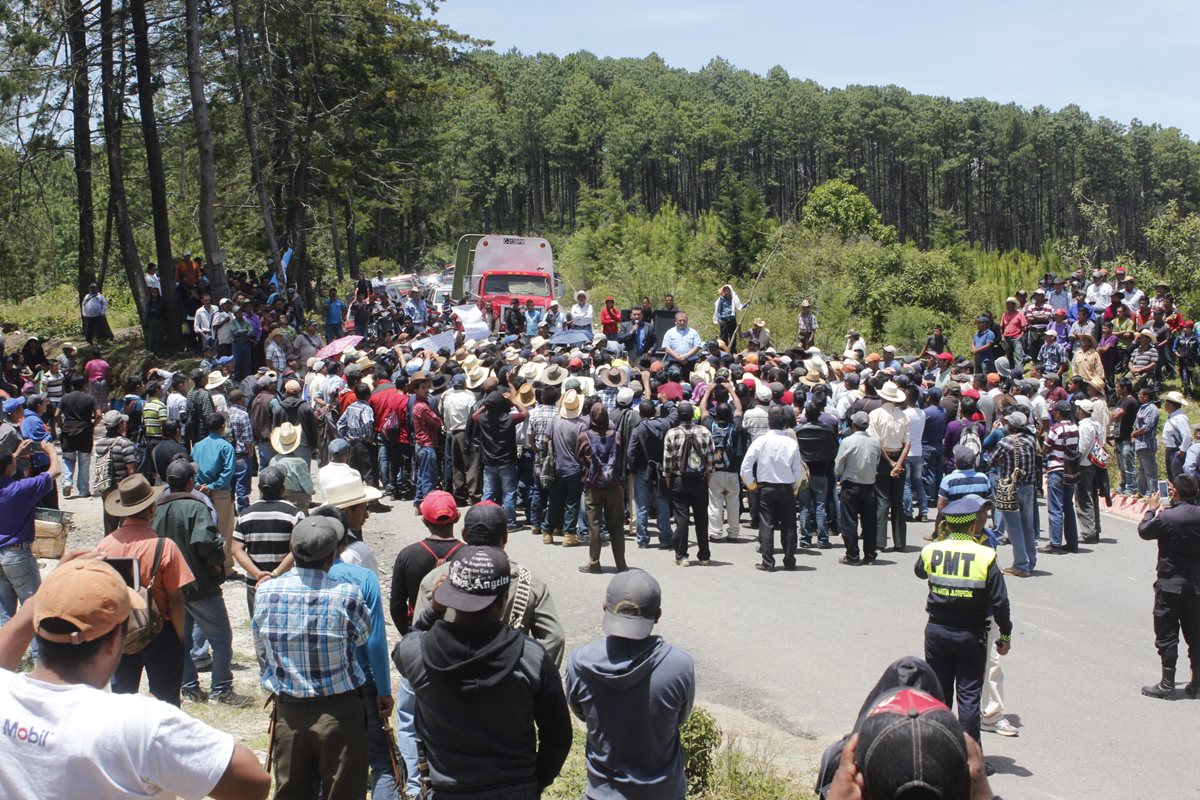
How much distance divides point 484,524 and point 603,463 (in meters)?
6.01

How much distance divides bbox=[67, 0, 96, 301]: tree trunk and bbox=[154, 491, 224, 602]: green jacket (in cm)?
1864

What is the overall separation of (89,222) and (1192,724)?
1005 inches

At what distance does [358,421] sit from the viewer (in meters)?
14.6

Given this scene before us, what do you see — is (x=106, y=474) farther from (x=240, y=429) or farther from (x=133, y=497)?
(x=133, y=497)

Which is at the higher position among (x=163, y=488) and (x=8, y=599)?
(x=163, y=488)

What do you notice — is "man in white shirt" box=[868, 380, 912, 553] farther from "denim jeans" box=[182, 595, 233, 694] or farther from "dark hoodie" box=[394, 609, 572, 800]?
"dark hoodie" box=[394, 609, 572, 800]

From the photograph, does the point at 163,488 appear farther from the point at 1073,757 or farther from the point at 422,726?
the point at 1073,757

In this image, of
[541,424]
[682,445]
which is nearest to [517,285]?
[541,424]

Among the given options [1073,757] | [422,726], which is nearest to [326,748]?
[422,726]

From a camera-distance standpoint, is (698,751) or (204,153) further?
(204,153)

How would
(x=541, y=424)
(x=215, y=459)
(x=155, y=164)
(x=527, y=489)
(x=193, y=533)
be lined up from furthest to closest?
(x=155, y=164) < (x=527, y=489) < (x=541, y=424) < (x=215, y=459) < (x=193, y=533)

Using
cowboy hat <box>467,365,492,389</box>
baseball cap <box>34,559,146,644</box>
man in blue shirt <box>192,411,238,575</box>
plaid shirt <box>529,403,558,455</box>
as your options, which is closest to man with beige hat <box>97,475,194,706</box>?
baseball cap <box>34,559,146,644</box>

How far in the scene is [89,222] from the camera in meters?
26.0

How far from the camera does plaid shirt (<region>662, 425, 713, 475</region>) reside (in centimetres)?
1166
